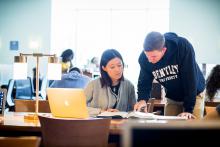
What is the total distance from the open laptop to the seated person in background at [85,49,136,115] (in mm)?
634

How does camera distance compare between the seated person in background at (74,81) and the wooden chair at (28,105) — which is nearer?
the wooden chair at (28,105)

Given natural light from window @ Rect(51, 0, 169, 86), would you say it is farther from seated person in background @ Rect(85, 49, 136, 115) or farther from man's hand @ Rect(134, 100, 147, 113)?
man's hand @ Rect(134, 100, 147, 113)

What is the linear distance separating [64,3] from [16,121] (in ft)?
24.4

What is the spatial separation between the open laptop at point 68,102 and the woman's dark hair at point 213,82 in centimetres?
148

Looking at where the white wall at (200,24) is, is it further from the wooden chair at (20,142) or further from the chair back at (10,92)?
Result: the wooden chair at (20,142)

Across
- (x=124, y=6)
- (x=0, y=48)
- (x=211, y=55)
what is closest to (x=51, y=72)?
(x=211, y=55)

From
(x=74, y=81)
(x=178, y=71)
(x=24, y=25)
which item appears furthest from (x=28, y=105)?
(x=24, y=25)

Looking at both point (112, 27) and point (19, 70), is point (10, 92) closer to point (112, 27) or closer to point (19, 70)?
point (19, 70)

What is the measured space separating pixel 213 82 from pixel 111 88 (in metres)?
0.96

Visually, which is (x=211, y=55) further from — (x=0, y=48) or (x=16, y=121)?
(x=16, y=121)

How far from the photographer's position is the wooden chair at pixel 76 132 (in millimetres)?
2098

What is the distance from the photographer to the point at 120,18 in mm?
10930

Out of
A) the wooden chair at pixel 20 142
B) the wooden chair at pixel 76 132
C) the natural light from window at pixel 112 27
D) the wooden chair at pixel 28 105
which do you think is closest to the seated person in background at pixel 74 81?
Result: the wooden chair at pixel 28 105

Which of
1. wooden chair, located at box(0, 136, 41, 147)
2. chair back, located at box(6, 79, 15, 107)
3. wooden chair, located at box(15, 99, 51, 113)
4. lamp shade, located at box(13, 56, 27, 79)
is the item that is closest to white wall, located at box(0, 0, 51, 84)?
chair back, located at box(6, 79, 15, 107)
